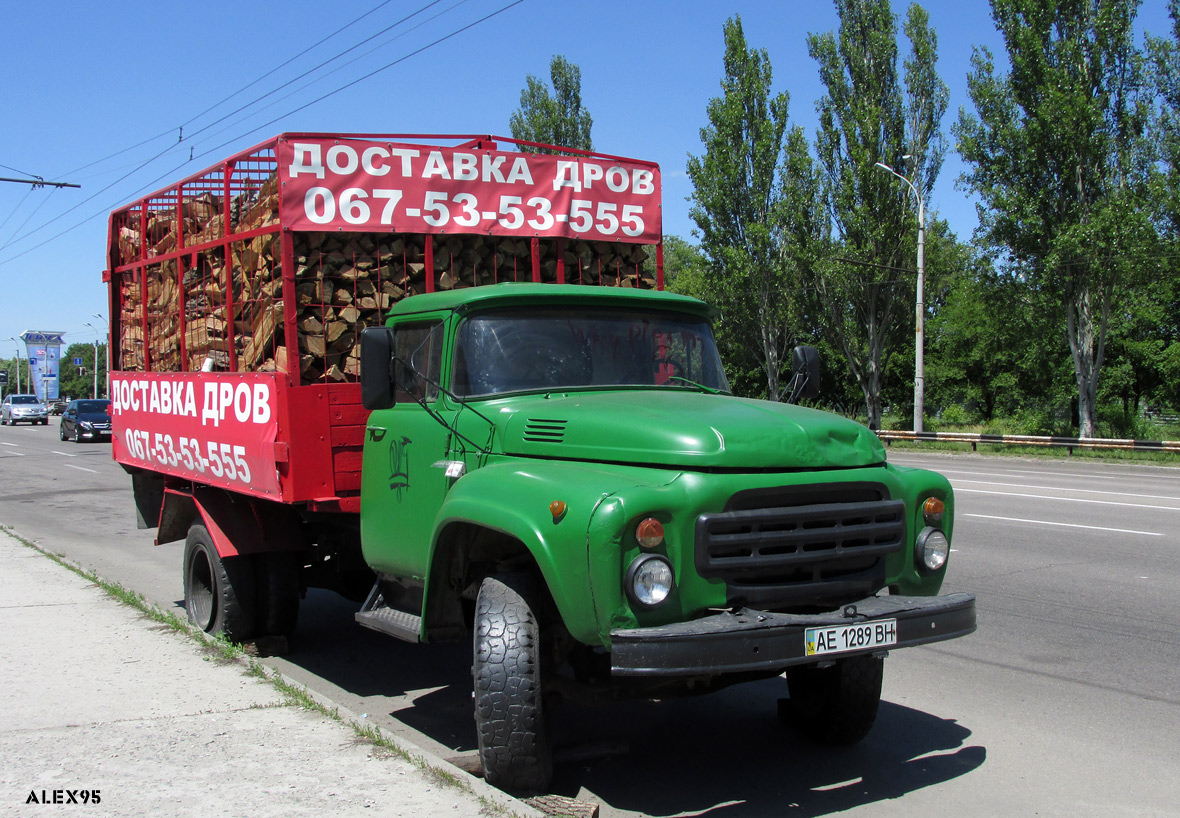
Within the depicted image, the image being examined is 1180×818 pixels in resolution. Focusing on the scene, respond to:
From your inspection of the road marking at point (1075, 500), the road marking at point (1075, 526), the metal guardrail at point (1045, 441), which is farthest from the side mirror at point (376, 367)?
the metal guardrail at point (1045, 441)

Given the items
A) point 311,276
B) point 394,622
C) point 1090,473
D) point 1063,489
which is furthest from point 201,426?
point 1090,473

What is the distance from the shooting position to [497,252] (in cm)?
679

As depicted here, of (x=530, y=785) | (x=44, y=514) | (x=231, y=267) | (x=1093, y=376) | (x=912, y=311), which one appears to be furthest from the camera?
(x=912, y=311)

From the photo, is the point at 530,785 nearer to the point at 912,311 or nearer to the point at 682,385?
the point at 682,385

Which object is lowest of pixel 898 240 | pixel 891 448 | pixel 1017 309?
pixel 891 448

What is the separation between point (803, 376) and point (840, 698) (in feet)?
5.97

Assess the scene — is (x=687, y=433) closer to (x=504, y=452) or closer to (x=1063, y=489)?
(x=504, y=452)

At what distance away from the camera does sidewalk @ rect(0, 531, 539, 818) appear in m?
3.91

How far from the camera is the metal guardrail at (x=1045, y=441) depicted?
1064 inches

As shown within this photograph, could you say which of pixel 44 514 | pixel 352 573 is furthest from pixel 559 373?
pixel 44 514

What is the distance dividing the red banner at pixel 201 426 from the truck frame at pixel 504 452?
0.09 ft

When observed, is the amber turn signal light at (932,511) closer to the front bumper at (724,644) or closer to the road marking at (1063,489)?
the front bumper at (724,644)

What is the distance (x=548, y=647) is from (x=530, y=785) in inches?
21.6

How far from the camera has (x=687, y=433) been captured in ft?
13.5
